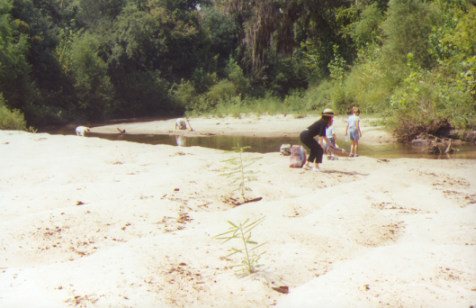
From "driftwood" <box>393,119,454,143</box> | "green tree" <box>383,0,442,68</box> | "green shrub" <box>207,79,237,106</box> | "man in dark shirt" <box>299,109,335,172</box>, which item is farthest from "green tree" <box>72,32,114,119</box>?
"man in dark shirt" <box>299,109,335,172</box>

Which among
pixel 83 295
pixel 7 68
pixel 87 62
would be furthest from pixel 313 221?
pixel 87 62

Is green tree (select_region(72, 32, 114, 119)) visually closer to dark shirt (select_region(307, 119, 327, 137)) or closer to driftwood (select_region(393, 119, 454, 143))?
driftwood (select_region(393, 119, 454, 143))

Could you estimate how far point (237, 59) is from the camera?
38.4 m

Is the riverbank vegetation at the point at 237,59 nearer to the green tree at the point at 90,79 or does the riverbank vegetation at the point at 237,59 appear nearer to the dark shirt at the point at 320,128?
the green tree at the point at 90,79

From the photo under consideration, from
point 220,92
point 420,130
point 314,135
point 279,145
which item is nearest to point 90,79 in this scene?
point 220,92


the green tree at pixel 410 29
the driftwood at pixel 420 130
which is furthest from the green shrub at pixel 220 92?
the driftwood at pixel 420 130

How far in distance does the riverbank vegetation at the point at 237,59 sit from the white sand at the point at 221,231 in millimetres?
8442

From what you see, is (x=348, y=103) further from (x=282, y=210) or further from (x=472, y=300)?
(x=472, y=300)

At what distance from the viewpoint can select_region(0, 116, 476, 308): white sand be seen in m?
3.19

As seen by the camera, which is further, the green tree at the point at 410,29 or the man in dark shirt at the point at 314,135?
the green tree at the point at 410,29

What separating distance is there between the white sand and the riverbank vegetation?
8.44 meters

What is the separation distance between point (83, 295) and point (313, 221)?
2635 mm

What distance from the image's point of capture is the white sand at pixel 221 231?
3.19m

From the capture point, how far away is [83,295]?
3.14 meters
